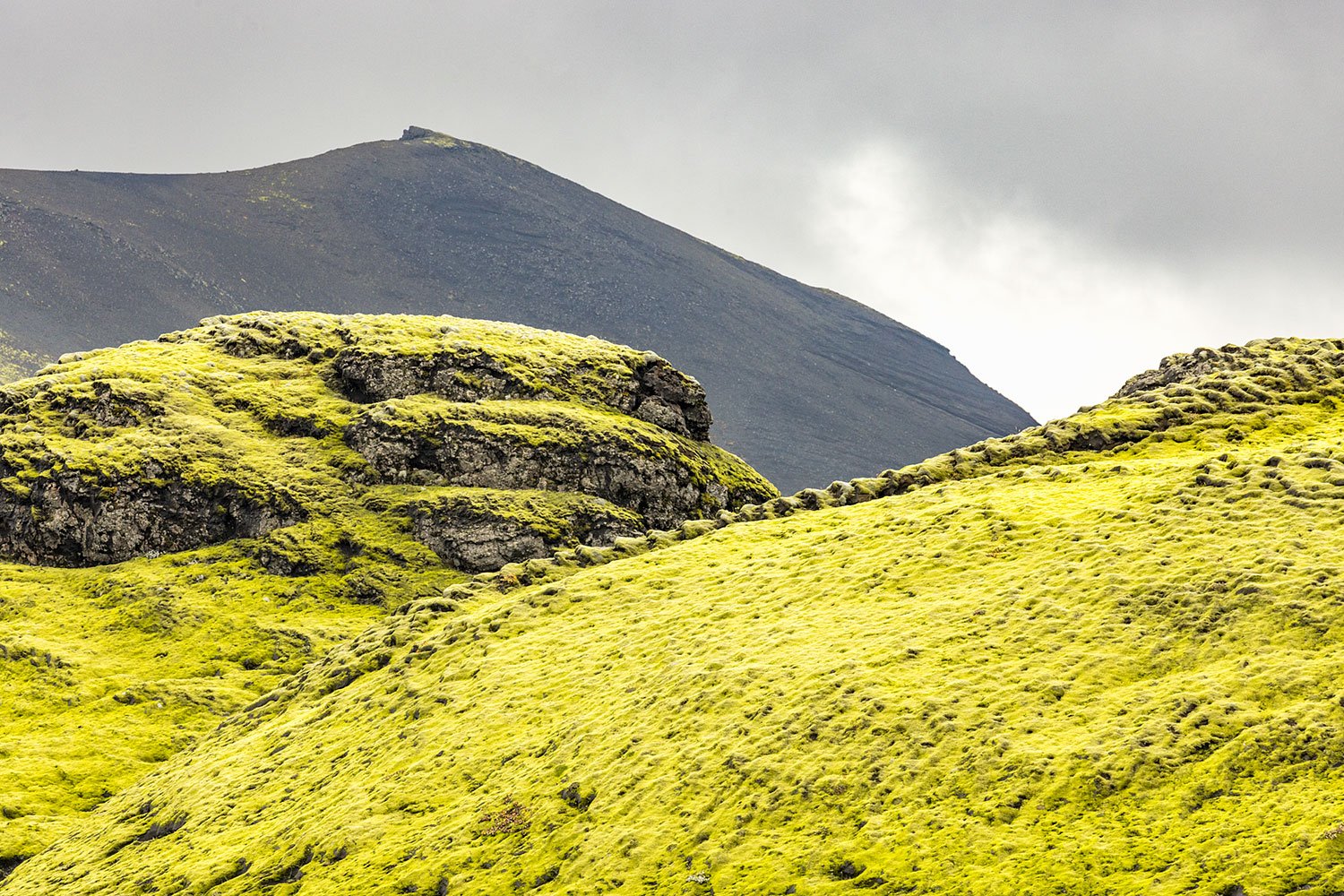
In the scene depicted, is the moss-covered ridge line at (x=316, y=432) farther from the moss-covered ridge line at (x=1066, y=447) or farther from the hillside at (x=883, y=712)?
the hillside at (x=883, y=712)

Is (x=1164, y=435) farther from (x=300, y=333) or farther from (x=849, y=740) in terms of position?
(x=300, y=333)

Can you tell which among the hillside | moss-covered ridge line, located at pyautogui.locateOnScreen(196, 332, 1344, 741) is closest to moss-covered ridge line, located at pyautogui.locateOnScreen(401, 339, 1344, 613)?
moss-covered ridge line, located at pyautogui.locateOnScreen(196, 332, 1344, 741)

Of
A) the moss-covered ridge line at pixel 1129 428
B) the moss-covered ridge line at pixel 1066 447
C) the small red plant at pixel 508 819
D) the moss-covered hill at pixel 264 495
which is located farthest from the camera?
the moss-covered hill at pixel 264 495

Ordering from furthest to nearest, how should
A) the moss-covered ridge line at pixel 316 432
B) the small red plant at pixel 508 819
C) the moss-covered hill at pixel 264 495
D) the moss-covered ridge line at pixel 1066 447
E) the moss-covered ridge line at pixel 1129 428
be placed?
the moss-covered ridge line at pixel 316 432, the moss-covered hill at pixel 264 495, the moss-covered ridge line at pixel 1129 428, the moss-covered ridge line at pixel 1066 447, the small red plant at pixel 508 819

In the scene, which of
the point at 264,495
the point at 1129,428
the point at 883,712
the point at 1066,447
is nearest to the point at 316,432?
the point at 264,495

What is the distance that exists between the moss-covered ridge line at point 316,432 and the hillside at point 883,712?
133ft

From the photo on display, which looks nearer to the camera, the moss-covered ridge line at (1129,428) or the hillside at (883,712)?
the hillside at (883,712)

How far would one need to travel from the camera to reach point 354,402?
349 feet

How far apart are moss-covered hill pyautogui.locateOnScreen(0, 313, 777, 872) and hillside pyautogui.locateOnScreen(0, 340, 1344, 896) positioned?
20397mm

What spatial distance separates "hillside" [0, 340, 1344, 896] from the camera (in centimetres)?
2366

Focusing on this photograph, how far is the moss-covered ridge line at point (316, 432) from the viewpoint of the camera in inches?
3477

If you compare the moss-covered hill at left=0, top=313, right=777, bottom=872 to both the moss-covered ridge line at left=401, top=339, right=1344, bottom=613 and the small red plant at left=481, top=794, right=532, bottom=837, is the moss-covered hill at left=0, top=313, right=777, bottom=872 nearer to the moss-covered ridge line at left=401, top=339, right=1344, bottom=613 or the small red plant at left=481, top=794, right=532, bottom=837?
the moss-covered ridge line at left=401, top=339, right=1344, bottom=613

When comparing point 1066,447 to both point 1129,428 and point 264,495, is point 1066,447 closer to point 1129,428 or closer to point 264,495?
point 1129,428

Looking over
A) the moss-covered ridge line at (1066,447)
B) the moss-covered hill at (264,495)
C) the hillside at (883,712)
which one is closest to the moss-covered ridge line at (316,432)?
the moss-covered hill at (264,495)
